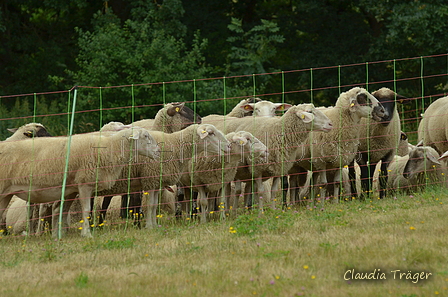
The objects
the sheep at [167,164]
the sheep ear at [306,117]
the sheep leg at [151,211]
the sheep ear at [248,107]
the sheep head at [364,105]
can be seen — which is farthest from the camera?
the sheep ear at [248,107]

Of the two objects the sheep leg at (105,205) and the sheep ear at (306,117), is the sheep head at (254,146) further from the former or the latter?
the sheep leg at (105,205)

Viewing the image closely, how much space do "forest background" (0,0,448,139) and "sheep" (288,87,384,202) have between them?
7611 millimetres

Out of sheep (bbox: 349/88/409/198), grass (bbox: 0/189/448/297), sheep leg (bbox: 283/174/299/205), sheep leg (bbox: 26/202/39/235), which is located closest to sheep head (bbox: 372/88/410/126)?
sheep (bbox: 349/88/409/198)

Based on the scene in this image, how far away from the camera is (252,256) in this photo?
788 cm

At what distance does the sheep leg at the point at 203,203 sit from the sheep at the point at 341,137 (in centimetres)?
191

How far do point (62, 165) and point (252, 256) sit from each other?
3.91m

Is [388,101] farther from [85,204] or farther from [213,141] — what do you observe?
[85,204]

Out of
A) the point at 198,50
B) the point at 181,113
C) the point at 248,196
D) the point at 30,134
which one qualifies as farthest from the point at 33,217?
the point at 198,50

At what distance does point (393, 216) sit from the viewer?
31.1 feet

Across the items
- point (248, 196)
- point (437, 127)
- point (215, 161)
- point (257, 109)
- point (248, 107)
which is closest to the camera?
point (215, 161)

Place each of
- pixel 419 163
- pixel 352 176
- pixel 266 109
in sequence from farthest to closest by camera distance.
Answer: pixel 266 109 → pixel 352 176 → pixel 419 163

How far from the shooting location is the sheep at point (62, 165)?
10409mm

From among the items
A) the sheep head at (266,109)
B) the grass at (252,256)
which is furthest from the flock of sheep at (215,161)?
the sheep head at (266,109)

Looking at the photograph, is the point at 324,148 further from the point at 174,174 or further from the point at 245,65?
the point at 245,65
